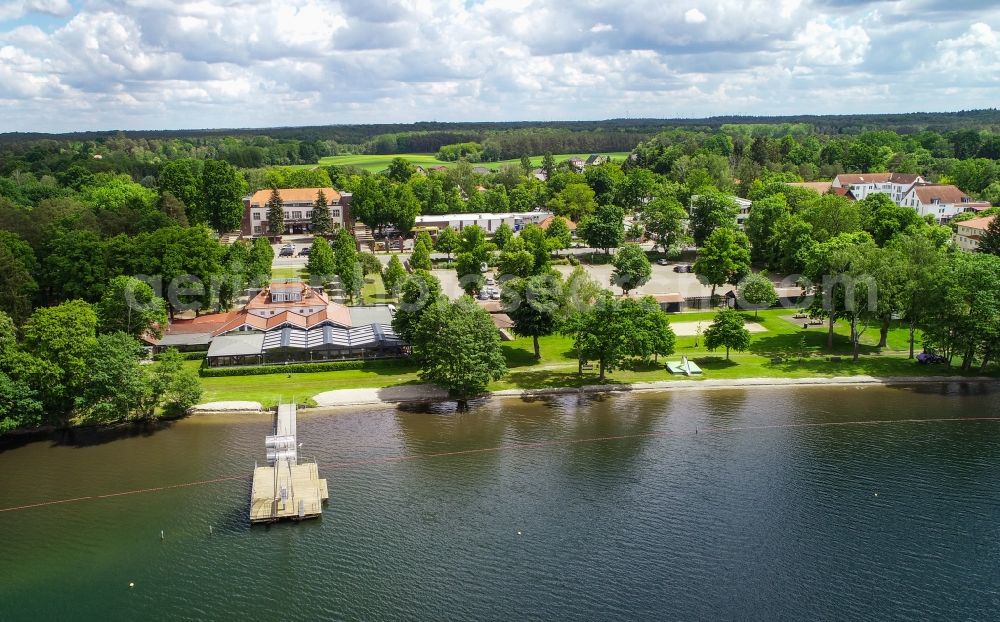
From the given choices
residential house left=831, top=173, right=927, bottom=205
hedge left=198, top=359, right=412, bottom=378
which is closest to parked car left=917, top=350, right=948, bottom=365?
hedge left=198, top=359, right=412, bottom=378

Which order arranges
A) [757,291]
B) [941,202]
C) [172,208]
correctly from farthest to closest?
[941,202]
[172,208]
[757,291]

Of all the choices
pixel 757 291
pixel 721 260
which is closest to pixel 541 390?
pixel 757 291

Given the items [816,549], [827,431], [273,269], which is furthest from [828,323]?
[273,269]

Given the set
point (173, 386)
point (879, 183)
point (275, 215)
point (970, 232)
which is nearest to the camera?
point (173, 386)

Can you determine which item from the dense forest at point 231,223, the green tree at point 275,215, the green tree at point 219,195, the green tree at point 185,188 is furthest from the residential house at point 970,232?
the green tree at point 185,188

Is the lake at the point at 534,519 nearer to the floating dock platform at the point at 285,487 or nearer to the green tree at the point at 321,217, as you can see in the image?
the floating dock platform at the point at 285,487

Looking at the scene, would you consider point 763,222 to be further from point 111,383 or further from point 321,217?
point 111,383

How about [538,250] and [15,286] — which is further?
[538,250]
